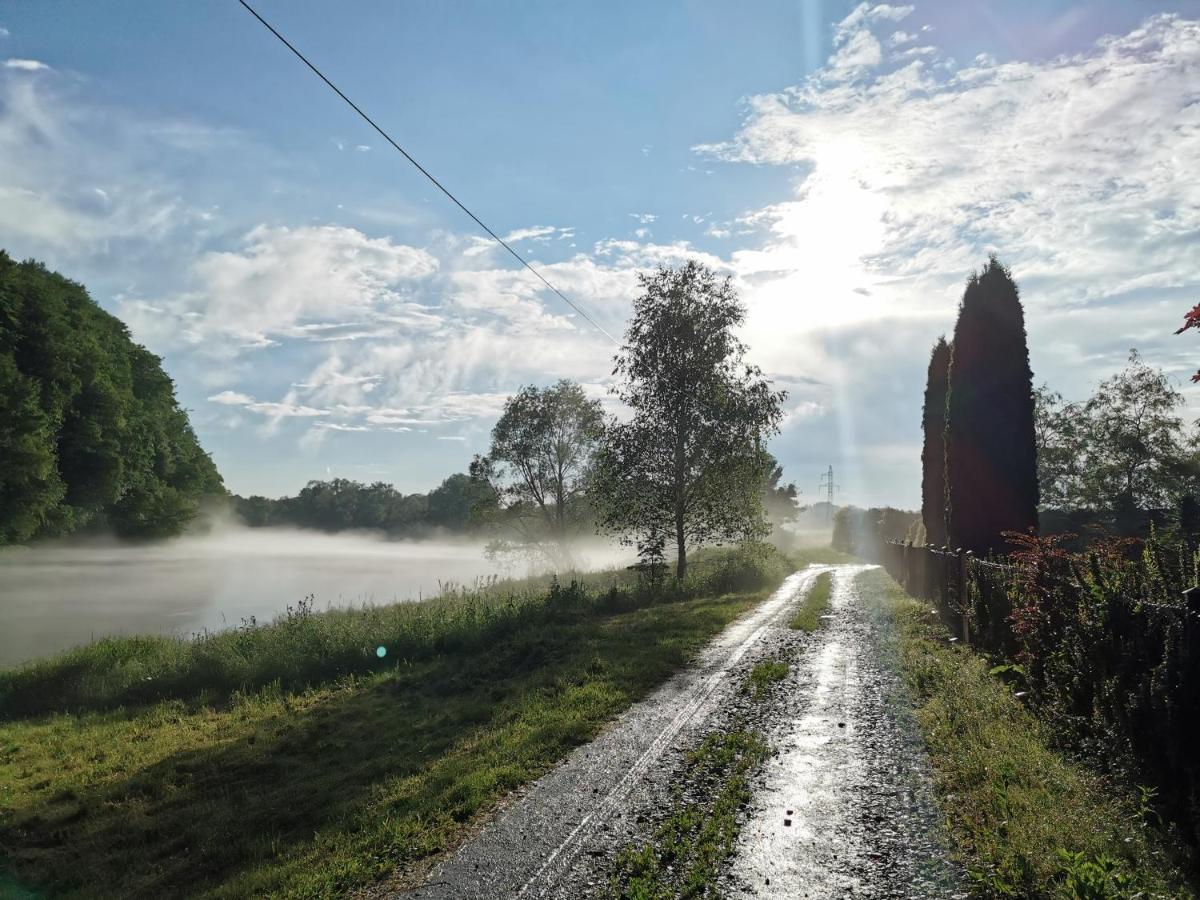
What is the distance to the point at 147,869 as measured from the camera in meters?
6.87

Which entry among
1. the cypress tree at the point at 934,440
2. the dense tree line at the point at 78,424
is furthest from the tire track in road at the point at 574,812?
the dense tree line at the point at 78,424

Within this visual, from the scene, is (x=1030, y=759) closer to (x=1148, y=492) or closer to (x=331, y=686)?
(x=331, y=686)

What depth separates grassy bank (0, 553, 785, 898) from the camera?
6566mm

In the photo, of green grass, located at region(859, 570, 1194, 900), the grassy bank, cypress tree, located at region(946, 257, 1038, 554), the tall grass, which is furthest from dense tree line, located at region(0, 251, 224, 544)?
green grass, located at region(859, 570, 1194, 900)

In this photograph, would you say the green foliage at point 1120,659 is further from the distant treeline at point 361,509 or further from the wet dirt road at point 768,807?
the distant treeline at point 361,509

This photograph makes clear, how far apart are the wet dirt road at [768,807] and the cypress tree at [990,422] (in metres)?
9.44

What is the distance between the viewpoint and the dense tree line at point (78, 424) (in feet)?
106

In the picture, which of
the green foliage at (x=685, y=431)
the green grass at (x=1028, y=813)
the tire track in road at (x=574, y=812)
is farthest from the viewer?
the green foliage at (x=685, y=431)

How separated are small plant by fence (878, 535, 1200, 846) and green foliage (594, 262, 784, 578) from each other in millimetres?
17460

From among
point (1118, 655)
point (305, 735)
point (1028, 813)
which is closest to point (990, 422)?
point (1118, 655)

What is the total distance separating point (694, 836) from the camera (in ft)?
18.5

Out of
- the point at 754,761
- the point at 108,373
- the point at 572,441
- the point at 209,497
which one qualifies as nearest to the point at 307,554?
the point at 209,497

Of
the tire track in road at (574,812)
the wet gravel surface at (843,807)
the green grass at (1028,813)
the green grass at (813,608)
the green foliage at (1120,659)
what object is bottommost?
the tire track in road at (574,812)

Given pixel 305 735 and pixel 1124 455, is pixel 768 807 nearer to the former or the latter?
pixel 305 735
